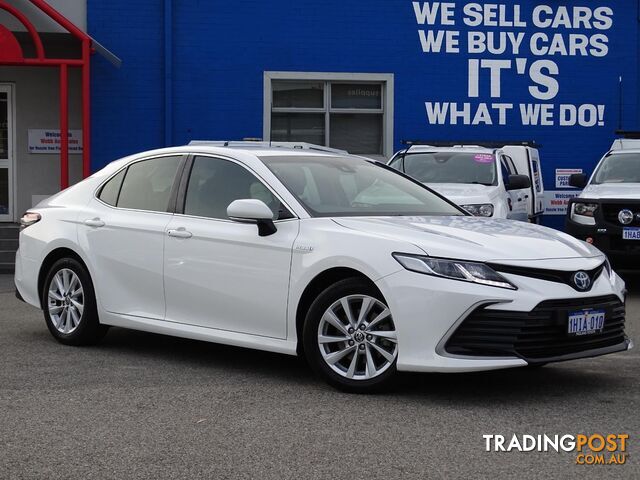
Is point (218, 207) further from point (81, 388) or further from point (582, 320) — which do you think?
point (582, 320)

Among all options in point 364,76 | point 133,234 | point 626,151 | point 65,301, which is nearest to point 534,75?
point 364,76

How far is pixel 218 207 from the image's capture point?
23.2ft

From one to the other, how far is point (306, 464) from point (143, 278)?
3.02 meters

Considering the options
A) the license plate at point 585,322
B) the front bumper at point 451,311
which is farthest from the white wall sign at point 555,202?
the front bumper at point 451,311

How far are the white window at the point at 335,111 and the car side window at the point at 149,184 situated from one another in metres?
10.1

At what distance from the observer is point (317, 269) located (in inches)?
246

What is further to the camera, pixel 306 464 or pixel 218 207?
pixel 218 207

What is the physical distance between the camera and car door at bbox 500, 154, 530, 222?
13.1m

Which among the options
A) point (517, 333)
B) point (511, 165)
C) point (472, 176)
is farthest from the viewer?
point (511, 165)

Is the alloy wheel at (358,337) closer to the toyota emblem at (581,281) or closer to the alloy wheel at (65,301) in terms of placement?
the toyota emblem at (581,281)

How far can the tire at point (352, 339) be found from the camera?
6.01 meters

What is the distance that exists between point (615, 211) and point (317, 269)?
680 cm

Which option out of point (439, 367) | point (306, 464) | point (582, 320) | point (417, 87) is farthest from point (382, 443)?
point (417, 87)

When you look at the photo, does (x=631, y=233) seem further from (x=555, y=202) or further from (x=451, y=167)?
(x=555, y=202)
